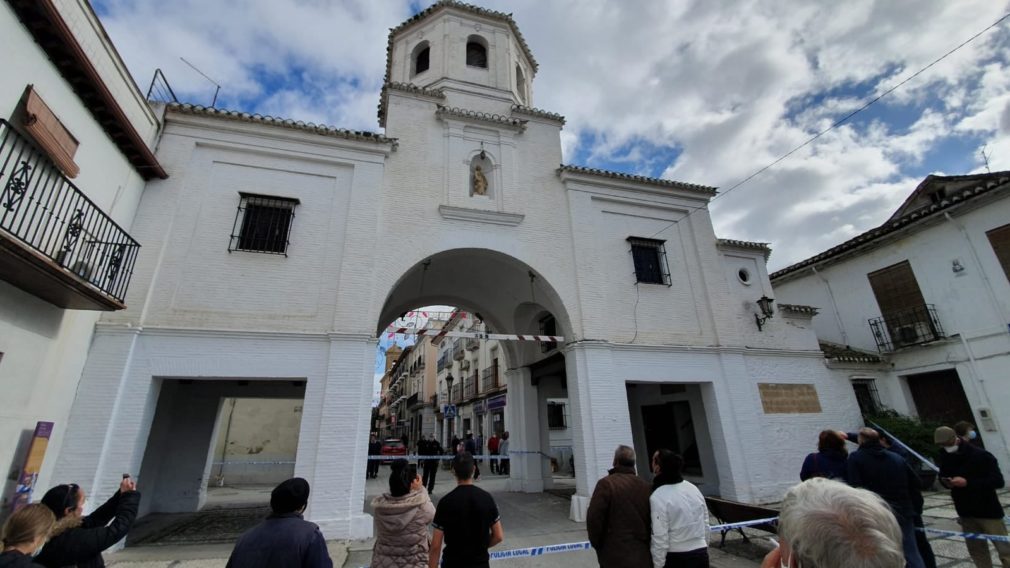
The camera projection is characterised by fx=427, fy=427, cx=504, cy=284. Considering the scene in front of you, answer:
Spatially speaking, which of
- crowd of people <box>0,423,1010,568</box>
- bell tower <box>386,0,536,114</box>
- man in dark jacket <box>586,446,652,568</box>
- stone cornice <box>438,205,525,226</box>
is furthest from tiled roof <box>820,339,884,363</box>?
bell tower <box>386,0,536,114</box>

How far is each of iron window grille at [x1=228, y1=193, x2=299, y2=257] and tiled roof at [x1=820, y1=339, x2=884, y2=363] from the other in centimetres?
1316

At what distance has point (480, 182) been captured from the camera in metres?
10.2

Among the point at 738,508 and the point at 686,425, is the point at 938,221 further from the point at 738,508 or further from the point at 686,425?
the point at 738,508

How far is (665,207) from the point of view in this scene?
11.4 meters

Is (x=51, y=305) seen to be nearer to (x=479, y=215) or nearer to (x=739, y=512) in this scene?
(x=479, y=215)

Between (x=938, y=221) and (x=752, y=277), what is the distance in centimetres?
499

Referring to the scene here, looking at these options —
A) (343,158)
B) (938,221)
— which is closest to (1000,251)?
(938,221)

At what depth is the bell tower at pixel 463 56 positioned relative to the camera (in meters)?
11.8

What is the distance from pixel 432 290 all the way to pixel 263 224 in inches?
199

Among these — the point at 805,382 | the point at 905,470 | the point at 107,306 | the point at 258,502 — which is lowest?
the point at 258,502

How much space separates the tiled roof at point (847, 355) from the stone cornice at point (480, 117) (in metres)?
9.95

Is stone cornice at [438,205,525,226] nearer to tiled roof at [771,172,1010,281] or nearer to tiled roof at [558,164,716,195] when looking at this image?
tiled roof at [558,164,716,195]

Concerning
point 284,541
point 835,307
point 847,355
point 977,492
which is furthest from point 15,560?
point 835,307

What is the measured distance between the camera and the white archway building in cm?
706
